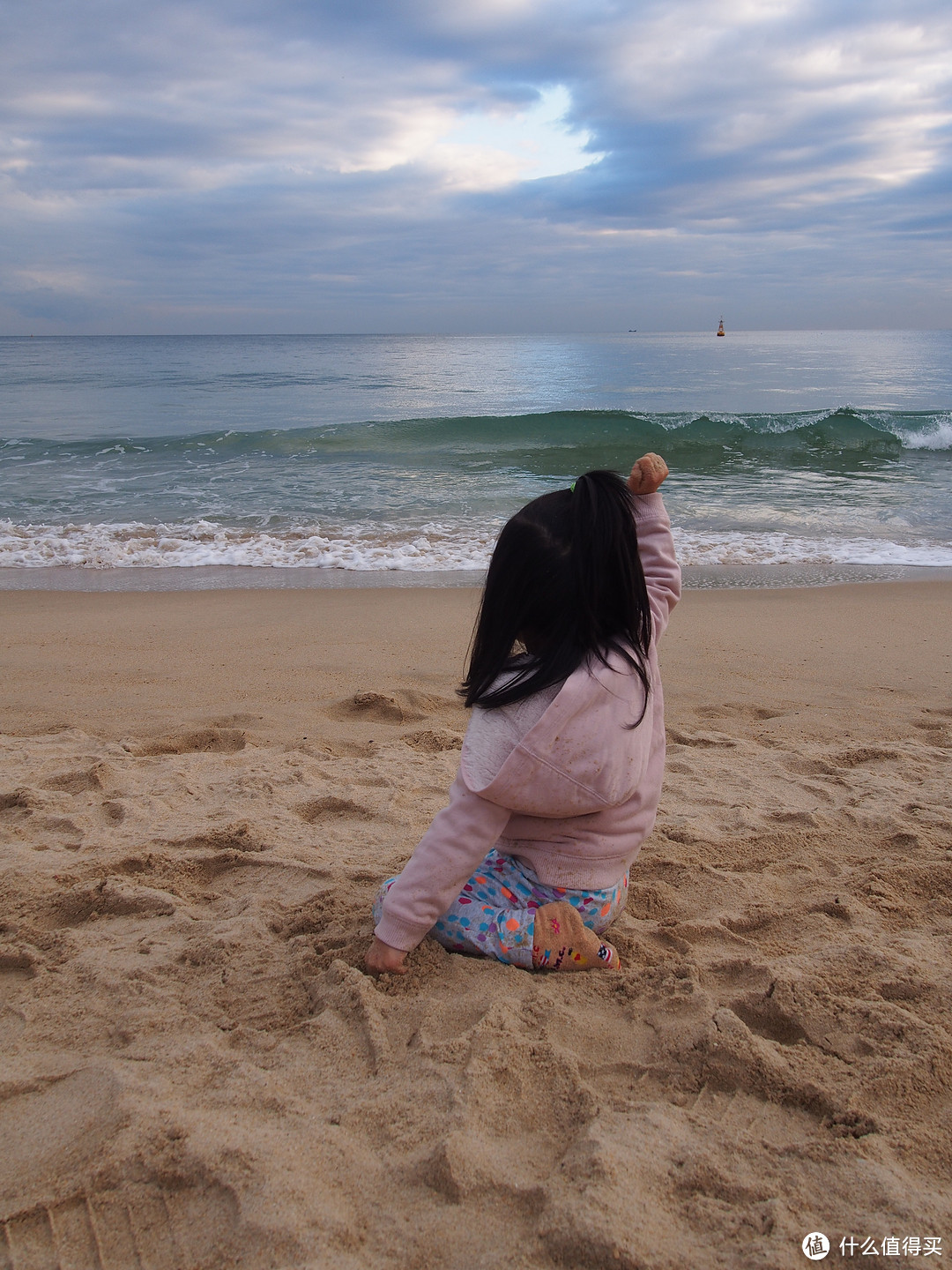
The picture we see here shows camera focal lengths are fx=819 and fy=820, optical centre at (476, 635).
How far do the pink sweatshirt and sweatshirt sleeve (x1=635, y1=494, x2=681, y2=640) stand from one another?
0.22m

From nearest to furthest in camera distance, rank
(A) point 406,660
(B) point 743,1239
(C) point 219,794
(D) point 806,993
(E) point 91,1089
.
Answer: (B) point 743,1239, (E) point 91,1089, (D) point 806,993, (C) point 219,794, (A) point 406,660

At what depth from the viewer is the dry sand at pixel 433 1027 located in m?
1.22

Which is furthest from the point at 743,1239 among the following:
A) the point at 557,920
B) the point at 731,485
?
the point at 731,485

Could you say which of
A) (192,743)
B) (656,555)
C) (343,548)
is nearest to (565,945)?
(656,555)

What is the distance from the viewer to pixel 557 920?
188cm

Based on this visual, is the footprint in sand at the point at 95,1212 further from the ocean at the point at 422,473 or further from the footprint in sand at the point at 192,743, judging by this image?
the ocean at the point at 422,473

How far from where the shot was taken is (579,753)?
5.65ft

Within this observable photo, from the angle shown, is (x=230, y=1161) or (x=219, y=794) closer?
(x=230, y=1161)

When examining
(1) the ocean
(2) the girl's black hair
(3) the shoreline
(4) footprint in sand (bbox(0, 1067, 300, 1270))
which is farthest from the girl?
(1) the ocean

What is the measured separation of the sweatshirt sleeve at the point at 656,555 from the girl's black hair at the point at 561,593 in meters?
0.32

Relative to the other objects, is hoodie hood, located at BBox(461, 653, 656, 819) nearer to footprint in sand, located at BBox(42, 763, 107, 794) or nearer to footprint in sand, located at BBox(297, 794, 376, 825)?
footprint in sand, located at BBox(297, 794, 376, 825)

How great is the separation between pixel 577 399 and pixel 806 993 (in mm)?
24029

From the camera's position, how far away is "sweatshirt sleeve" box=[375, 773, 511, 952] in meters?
1.74

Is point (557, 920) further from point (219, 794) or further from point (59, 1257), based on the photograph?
point (219, 794)
